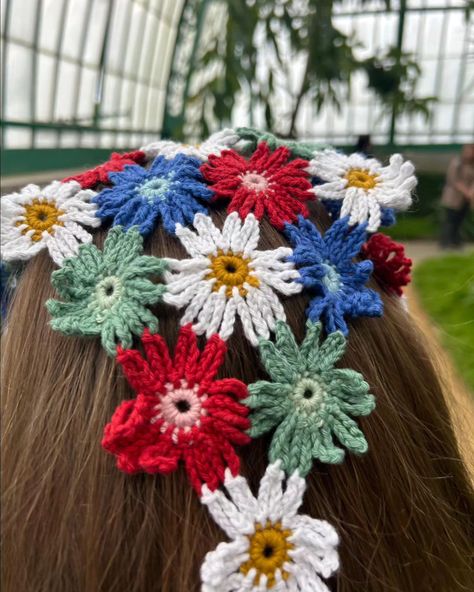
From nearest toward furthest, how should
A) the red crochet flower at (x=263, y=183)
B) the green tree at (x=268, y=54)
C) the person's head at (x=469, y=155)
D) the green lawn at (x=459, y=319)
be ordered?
the red crochet flower at (x=263, y=183)
the green lawn at (x=459, y=319)
the person's head at (x=469, y=155)
the green tree at (x=268, y=54)

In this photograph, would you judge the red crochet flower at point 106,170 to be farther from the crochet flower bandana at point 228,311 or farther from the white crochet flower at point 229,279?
the white crochet flower at point 229,279

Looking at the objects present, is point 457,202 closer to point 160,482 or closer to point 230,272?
point 230,272

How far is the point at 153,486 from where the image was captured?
47cm

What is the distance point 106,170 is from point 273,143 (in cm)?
20

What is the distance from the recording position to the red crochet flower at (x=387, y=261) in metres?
0.64

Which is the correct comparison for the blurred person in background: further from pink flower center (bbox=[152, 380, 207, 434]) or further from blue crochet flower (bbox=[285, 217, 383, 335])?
pink flower center (bbox=[152, 380, 207, 434])

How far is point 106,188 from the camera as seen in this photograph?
58 centimetres

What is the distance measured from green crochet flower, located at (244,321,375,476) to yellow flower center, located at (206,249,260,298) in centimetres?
5

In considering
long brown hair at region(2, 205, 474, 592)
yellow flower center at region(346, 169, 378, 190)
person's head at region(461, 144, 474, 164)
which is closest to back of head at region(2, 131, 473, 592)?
long brown hair at region(2, 205, 474, 592)

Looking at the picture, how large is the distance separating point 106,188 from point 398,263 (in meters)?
0.36

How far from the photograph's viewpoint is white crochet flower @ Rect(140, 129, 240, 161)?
60 centimetres

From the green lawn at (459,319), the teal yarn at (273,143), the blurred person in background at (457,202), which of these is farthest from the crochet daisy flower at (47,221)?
the blurred person in background at (457,202)

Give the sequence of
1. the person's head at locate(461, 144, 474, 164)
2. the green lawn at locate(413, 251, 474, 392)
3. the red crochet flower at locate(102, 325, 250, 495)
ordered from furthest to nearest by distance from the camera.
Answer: the person's head at locate(461, 144, 474, 164) → the green lawn at locate(413, 251, 474, 392) → the red crochet flower at locate(102, 325, 250, 495)

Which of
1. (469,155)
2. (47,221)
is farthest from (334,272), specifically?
(469,155)
